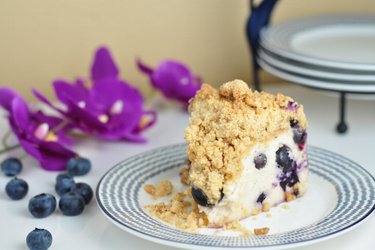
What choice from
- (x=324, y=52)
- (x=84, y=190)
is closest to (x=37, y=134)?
(x=84, y=190)

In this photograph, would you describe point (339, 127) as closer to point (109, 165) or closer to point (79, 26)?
point (109, 165)

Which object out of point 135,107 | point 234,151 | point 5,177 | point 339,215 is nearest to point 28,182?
point 5,177

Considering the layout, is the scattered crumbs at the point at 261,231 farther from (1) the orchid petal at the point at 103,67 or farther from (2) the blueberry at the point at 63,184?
(1) the orchid petal at the point at 103,67

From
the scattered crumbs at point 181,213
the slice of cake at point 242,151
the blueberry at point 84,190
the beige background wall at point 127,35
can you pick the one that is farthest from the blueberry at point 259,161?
the beige background wall at point 127,35

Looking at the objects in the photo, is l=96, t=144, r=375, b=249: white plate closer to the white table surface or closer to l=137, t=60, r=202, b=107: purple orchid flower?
the white table surface

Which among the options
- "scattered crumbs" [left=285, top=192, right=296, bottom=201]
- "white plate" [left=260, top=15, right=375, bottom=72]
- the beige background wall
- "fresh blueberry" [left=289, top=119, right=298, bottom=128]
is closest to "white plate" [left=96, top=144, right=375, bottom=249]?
"scattered crumbs" [left=285, top=192, right=296, bottom=201]
